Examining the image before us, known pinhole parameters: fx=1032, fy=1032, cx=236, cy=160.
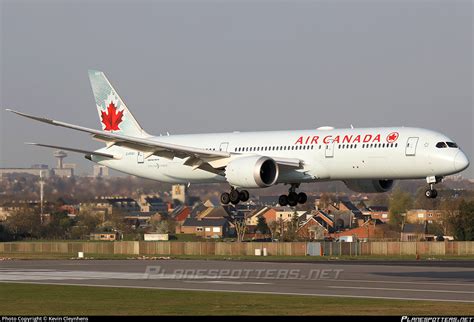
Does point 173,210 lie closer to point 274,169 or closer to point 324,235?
point 324,235

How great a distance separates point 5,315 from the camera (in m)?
36.9

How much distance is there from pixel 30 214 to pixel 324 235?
41396 millimetres

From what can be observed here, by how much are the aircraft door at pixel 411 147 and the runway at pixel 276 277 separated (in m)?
6.91

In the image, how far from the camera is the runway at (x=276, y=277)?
4553 cm

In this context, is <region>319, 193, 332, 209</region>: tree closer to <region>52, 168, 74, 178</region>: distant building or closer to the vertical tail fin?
<region>52, 168, 74, 178</region>: distant building

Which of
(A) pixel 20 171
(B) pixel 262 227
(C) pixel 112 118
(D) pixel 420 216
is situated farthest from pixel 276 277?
(B) pixel 262 227

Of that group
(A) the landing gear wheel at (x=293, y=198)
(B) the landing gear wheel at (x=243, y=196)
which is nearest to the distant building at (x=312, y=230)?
(A) the landing gear wheel at (x=293, y=198)

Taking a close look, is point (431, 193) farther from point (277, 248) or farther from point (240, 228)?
point (240, 228)

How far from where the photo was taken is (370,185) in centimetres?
6725

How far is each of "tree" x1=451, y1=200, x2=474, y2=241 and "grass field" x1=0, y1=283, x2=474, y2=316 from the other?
232 ft

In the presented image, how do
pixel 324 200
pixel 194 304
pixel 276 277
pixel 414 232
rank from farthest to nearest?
pixel 414 232
pixel 324 200
pixel 276 277
pixel 194 304

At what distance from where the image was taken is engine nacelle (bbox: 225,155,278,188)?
62906 millimetres

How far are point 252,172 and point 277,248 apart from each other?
119 feet

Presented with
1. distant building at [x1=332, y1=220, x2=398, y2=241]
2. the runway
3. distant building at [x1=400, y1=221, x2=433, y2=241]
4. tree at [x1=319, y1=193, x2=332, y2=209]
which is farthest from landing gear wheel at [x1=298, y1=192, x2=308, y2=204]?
distant building at [x1=332, y1=220, x2=398, y2=241]
